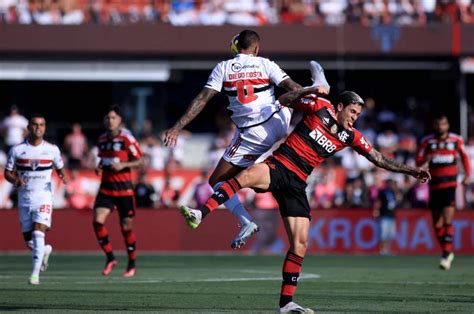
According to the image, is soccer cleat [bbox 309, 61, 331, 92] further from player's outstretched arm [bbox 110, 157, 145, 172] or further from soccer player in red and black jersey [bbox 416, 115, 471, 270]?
soccer player in red and black jersey [bbox 416, 115, 471, 270]

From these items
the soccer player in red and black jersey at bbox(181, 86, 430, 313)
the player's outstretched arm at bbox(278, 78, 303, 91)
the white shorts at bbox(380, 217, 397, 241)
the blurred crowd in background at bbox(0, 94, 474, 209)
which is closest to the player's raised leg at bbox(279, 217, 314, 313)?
the soccer player in red and black jersey at bbox(181, 86, 430, 313)

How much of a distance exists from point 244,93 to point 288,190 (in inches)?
67.5

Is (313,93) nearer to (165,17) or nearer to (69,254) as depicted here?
(69,254)

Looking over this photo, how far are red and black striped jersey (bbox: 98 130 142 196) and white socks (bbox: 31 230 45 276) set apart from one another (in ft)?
7.64

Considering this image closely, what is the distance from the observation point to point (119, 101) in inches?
1314

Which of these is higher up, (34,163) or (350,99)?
(350,99)

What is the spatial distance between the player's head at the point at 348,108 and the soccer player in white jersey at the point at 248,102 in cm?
95

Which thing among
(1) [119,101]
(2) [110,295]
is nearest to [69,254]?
(1) [119,101]

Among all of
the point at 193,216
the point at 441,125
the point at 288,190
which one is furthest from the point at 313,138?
the point at 441,125

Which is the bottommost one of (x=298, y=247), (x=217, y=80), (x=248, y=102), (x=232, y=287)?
(x=232, y=287)

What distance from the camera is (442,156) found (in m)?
19.9

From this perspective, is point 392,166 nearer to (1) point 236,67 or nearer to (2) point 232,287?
(1) point 236,67

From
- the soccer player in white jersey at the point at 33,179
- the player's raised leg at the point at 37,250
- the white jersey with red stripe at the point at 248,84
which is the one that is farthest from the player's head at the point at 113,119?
the white jersey with red stripe at the point at 248,84

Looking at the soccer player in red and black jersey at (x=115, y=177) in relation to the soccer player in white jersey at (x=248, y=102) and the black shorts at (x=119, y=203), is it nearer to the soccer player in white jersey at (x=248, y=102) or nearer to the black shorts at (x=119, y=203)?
the black shorts at (x=119, y=203)
